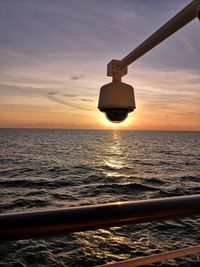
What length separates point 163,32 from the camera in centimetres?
134

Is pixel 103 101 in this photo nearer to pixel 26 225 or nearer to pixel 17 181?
pixel 26 225

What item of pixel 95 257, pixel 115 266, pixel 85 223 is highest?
pixel 85 223

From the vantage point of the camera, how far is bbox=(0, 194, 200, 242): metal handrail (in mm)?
1096

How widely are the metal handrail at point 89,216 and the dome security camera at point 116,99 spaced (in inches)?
29.9

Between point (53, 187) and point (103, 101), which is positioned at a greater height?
point (103, 101)

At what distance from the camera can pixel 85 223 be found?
1180 millimetres

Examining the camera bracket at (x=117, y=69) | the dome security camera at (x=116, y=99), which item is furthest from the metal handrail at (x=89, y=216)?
the camera bracket at (x=117, y=69)

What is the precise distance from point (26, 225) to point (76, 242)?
36.6 ft

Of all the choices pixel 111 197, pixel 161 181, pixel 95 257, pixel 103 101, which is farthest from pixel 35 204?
pixel 103 101

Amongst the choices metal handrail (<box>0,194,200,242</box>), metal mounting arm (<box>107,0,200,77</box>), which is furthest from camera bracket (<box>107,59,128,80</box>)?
metal handrail (<box>0,194,200,242</box>)

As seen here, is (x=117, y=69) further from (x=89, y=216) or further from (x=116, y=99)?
(x=89, y=216)

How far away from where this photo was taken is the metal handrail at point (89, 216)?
43.1 inches

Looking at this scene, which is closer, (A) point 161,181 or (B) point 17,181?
(B) point 17,181

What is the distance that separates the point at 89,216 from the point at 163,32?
970 mm
